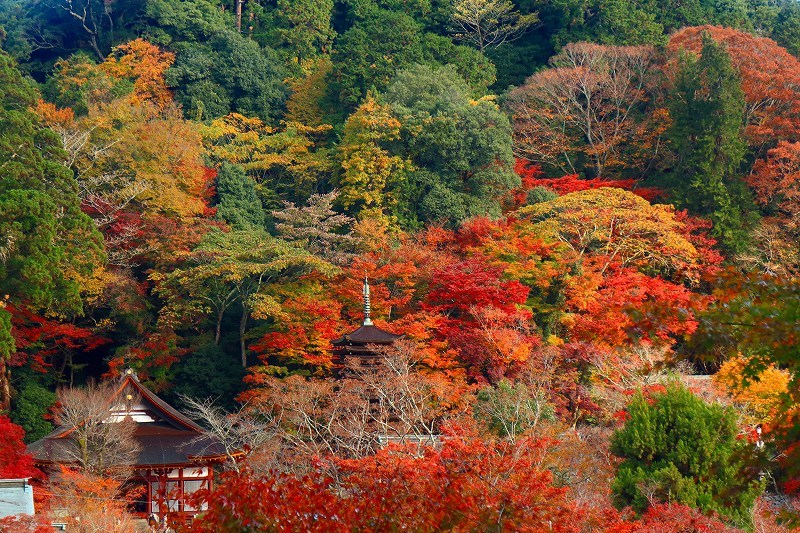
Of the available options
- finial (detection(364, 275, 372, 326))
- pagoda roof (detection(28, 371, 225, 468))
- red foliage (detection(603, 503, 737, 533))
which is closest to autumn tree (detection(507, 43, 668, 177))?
finial (detection(364, 275, 372, 326))

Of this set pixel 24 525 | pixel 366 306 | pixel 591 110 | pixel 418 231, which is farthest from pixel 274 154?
pixel 24 525

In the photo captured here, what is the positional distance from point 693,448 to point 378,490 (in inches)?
363

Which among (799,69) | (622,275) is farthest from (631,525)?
(799,69)

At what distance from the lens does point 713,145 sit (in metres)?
30.4

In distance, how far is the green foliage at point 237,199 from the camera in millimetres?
31281

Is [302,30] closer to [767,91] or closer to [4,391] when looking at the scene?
[767,91]

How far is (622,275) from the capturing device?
27.9 m

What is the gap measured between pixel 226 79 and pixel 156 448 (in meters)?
17.6

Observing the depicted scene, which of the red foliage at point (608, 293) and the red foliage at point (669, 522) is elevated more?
the red foliage at point (669, 522)

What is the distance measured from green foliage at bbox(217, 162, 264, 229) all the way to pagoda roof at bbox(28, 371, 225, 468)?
8183mm

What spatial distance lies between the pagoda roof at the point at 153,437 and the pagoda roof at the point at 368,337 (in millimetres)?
3294

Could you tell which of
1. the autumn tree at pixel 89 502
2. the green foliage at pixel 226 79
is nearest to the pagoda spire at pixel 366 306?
the autumn tree at pixel 89 502

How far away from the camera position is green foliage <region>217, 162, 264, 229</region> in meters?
31.3

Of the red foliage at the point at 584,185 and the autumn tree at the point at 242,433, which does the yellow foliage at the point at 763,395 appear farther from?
the red foliage at the point at 584,185
